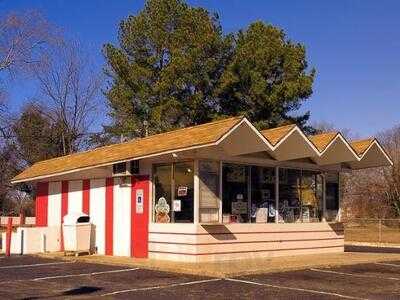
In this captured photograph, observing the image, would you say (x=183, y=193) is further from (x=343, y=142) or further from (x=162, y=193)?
(x=343, y=142)

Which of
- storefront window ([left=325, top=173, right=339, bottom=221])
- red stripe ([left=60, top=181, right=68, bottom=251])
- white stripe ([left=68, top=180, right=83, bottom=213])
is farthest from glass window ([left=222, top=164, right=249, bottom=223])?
red stripe ([left=60, top=181, right=68, bottom=251])

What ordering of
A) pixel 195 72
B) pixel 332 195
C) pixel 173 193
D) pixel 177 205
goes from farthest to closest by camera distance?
pixel 195 72, pixel 332 195, pixel 173 193, pixel 177 205

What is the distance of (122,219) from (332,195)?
7.22 metres

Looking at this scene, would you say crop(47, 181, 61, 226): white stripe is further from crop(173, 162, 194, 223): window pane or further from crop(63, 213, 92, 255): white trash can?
crop(173, 162, 194, 223): window pane

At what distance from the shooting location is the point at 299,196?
805 inches

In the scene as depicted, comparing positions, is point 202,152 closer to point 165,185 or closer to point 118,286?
point 165,185

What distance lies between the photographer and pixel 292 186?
2016 centimetres

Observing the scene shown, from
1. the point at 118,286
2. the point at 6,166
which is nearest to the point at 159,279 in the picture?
the point at 118,286

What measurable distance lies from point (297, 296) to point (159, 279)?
11.5 feet

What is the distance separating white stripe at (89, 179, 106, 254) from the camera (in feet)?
66.0

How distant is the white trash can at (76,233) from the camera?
64.6 feet

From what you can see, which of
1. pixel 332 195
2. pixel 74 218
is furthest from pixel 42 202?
pixel 332 195

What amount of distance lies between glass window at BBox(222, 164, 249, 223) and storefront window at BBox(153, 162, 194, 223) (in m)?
1.05

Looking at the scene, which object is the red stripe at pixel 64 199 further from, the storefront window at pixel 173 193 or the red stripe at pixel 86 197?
the storefront window at pixel 173 193
